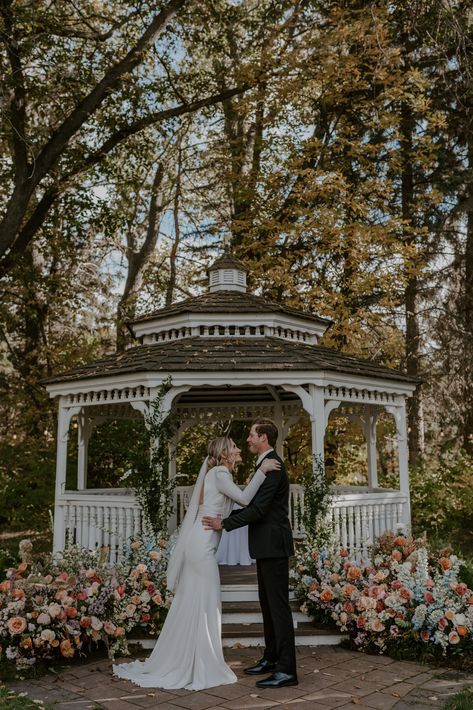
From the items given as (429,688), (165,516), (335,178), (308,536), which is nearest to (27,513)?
(165,516)

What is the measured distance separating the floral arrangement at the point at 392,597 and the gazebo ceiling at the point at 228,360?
7.54 feet

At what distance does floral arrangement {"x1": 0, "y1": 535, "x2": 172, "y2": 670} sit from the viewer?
5.96 m

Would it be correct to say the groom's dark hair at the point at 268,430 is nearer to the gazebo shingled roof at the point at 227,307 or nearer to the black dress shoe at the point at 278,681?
the black dress shoe at the point at 278,681

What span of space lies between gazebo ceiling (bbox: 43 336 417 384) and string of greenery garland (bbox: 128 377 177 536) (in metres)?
0.48

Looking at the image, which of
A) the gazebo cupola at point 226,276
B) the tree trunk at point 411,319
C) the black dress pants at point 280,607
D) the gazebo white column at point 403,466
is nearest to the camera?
the black dress pants at point 280,607

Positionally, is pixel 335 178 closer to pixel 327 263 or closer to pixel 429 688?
pixel 327 263

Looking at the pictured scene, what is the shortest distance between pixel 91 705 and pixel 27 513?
10.7 m

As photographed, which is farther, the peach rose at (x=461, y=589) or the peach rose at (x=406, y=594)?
the peach rose at (x=406, y=594)

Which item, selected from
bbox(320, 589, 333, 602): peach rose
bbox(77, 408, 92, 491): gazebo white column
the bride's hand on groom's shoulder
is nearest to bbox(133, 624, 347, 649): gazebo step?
bbox(320, 589, 333, 602): peach rose

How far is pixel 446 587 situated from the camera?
655cm

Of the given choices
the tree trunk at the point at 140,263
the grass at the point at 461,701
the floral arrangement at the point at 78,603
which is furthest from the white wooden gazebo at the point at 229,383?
the tree trunk at the point at 140,263

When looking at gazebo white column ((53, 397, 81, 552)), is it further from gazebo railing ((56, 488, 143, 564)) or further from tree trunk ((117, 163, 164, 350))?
tree trunk ((117, 163, 164, 350))

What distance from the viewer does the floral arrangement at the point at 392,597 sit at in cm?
621

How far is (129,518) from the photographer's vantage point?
8148 mm
